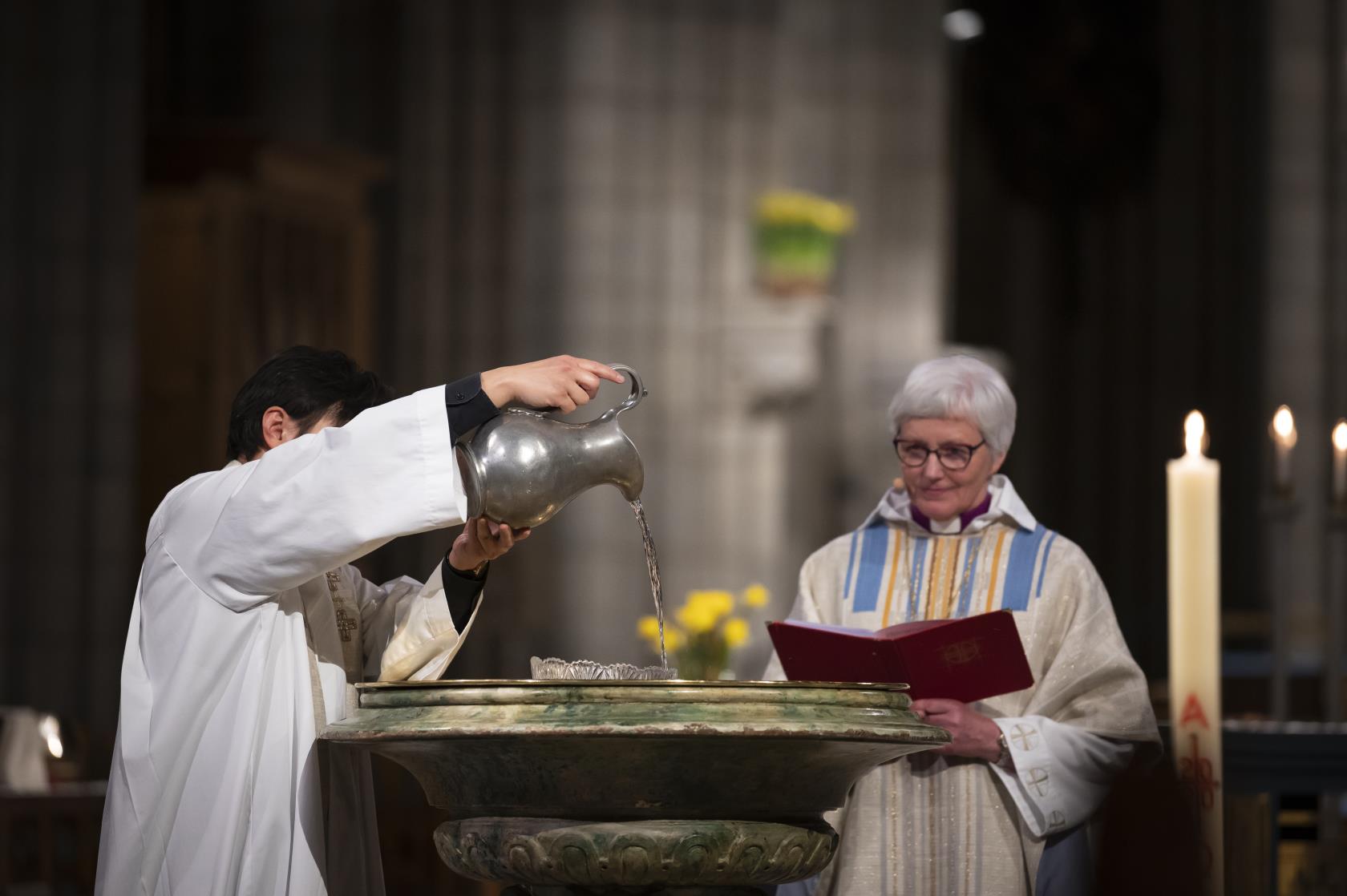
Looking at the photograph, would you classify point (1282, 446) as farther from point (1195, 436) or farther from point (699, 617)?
point (699, 617)

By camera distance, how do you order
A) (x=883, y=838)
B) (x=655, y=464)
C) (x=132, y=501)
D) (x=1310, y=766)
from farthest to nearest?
(x=655, y=464) → (x=132, y=501) → (x=1310, y=766) → (x=883, y=838)

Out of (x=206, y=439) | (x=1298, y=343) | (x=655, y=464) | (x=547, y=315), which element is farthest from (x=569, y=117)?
(x=1298, y=343)

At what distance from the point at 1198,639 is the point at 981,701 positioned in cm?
38

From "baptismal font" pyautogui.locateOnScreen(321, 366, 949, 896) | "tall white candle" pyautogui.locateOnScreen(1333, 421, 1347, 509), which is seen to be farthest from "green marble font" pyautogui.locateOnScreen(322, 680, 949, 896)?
"tall white candle" pyautogui.locateOnScreen(1333, 421, 1347, 509)

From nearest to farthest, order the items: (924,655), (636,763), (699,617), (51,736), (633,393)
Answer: (636,763), (633,393), (924,655), (51,736), (699,617)

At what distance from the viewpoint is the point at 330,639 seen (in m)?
2.87

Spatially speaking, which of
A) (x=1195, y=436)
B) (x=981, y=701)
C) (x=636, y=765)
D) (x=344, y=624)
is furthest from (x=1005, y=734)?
(x=344, y=624)

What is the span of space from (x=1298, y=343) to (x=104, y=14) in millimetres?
6141

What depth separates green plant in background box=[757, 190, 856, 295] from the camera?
857 centimetres

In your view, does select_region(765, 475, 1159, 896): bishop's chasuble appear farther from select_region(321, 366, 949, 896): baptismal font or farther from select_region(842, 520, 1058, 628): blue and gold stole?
select_region(321, 366, 949, 896): baptismal font

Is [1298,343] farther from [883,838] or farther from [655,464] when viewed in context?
[883,838]

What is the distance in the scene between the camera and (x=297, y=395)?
2.80 m

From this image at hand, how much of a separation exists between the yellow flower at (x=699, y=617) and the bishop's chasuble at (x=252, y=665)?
9.54 ft

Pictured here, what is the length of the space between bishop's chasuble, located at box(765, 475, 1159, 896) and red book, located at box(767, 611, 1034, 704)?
20 centimetres
